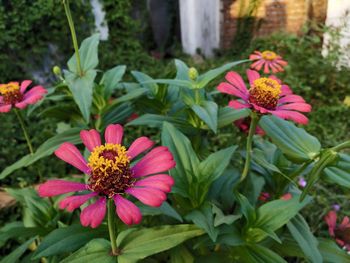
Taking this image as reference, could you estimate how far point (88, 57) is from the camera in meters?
0.98

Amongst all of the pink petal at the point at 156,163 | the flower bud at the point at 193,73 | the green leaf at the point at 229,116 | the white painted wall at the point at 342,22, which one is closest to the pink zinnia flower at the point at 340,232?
the green leaf at the point at 229,116

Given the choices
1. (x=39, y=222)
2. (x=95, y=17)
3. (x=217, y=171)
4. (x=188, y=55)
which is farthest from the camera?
(x=188, y=55)

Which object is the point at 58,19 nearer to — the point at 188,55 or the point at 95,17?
the point at 95,17

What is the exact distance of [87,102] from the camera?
0.82 m

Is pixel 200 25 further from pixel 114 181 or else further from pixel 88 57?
pixel 114 181

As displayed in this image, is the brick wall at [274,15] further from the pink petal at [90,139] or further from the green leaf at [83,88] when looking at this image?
the pink petal at [90,139]

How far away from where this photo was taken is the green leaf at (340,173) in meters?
0.70

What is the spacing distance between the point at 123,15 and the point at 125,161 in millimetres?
2363

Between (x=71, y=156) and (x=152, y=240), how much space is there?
21 centimetres

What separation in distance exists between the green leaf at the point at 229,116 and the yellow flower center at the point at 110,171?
318mm

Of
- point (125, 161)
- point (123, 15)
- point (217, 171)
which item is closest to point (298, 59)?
point (123, 15)

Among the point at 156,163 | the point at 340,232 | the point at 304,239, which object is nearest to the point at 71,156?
the point at 156,163

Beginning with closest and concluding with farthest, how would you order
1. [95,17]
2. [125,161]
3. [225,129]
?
[125,161]
[225,129]
[95,17]

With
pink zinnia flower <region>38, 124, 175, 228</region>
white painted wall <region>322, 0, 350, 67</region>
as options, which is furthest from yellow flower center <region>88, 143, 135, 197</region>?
white painted wall <region>322, 0, 350, 67</region>
